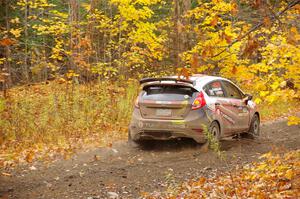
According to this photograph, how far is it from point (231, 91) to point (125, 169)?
14.3ft

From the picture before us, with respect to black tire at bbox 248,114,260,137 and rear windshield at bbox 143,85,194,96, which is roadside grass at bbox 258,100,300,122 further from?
rear windshield at bbox 143,85,194,96

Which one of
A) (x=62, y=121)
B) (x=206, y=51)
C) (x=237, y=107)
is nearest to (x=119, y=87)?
(x=62, y=121)

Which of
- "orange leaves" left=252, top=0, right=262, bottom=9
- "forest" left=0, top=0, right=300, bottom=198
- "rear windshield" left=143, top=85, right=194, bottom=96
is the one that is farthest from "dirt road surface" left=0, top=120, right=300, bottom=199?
"orange leaves" left=252, top=0, right=262, bottom=9

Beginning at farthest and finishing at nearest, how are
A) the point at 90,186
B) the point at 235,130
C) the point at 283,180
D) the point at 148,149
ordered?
the point at 235,130 < the point at 148,149 < the point at 90,186 < the point at 283,180

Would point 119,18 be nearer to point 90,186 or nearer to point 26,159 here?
point 26,159

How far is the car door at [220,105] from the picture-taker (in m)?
11.0

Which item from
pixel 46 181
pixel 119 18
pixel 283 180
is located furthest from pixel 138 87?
pixel 283 180

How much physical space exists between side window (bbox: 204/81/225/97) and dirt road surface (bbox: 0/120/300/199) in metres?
1.31

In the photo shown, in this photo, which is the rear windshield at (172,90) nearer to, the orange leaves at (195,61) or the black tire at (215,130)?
the black tire at (215,130)

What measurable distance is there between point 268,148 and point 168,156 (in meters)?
2.71

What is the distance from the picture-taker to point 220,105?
11219 millimetres

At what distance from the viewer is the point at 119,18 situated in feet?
58.8

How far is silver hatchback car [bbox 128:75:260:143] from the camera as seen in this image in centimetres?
1056

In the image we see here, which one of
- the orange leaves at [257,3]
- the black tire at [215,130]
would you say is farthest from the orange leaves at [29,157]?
the orange leaves at [257,3]
